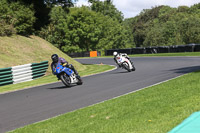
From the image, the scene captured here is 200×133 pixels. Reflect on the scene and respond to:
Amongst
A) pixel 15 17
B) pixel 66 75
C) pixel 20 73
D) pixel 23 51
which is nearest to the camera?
pixel 66 75

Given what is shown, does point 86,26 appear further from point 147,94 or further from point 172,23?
point 147,94

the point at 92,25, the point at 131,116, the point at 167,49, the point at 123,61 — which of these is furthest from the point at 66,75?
the point at 92,25

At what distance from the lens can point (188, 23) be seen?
88.9m

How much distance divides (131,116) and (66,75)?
826 cm

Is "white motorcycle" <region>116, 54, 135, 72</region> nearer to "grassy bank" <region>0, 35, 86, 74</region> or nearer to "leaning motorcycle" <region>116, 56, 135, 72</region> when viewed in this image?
"leaning motorcycle" <region>116, 56, 135, 72</region>

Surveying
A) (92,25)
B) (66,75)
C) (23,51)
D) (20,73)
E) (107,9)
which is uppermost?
(107,9)

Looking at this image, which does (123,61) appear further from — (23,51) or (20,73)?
(23,51)

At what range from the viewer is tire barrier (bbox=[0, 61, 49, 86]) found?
20.0 metres

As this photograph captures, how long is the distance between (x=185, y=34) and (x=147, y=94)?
8221 cm

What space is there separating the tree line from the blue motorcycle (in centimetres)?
1555

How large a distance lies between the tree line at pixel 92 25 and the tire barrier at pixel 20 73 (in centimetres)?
750

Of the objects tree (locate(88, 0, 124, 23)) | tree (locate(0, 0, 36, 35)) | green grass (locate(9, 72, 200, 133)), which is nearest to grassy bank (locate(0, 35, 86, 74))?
tree (locate(0, 0, 36, 35))

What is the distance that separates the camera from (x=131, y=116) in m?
7.20

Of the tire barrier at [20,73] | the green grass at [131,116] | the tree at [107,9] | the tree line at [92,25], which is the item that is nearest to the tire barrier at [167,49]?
the tree line at [92,25]
